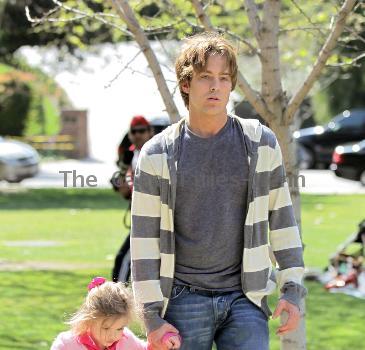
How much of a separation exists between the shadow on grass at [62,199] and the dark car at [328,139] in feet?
28.2

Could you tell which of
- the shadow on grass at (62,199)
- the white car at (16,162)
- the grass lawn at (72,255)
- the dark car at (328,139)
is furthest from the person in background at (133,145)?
the dark car at (328,139)

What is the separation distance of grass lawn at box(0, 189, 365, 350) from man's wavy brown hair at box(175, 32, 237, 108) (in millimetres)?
2577

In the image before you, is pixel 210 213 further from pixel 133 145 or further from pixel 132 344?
pixel 133 145

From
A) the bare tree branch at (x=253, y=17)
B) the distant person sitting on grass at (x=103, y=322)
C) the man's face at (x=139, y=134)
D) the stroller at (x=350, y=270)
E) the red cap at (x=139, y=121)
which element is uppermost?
the bare tree branch at (x=253, y=17)

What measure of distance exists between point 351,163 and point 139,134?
17.7 metres

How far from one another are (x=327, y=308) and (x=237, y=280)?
5654 mm

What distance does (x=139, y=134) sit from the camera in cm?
802

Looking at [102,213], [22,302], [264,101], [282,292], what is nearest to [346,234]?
[102,213]

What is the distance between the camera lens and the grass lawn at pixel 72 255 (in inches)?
320

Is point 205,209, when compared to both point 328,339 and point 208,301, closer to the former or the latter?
point 208,301

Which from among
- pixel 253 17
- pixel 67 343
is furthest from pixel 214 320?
pixel 253 17

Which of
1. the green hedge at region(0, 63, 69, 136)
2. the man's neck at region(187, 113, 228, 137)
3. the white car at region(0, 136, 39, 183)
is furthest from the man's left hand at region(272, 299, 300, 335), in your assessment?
the green hedge at region(0, 63, 69, 136)

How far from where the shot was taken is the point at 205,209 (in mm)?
3604

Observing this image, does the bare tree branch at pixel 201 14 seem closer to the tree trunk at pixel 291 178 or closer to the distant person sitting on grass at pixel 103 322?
the tree trunk at pixel 291 178
